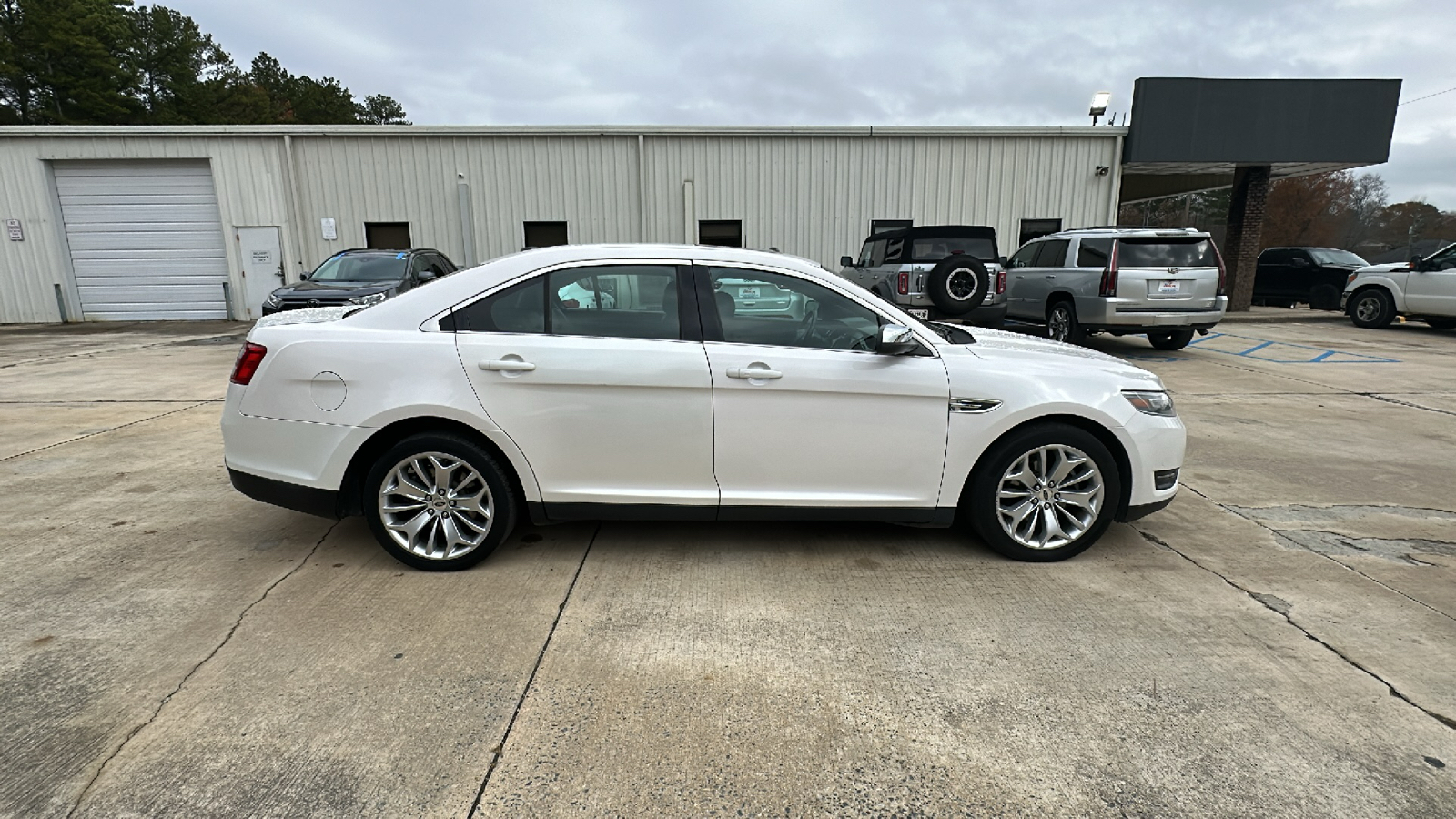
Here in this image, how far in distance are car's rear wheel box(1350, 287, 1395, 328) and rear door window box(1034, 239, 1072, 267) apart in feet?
27.5

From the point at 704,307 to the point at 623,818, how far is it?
7.30 ft

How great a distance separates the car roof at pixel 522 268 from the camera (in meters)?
3.46

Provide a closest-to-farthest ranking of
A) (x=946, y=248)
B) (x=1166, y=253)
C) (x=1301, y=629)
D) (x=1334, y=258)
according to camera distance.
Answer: (x=1301, y=629)
(x=1166, y=253)
(x=946, y=248)
(x=1334, y=258)

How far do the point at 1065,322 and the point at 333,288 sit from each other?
35.7ft

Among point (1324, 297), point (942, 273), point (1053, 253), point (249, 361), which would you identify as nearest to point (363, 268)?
point (942, 273)

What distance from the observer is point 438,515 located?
3488 millimetres

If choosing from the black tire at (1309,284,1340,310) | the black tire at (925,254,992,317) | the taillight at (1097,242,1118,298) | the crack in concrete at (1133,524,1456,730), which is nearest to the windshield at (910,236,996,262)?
the black tire at (925,254,992,317)

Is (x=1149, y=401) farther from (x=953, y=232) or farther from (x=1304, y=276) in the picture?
(x=1304, y=276)

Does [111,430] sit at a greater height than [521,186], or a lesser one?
lesser

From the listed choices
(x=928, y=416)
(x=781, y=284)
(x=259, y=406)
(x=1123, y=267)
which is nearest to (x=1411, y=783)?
(x=928, y=416)

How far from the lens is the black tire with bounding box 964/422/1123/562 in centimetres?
355

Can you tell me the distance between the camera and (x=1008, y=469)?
357 centimetres

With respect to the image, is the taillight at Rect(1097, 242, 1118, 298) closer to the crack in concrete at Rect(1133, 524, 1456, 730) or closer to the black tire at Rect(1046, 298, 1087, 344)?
the black tire at Rect(1046, 298, 1087, 344)

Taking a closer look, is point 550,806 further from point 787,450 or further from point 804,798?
point 787,450
